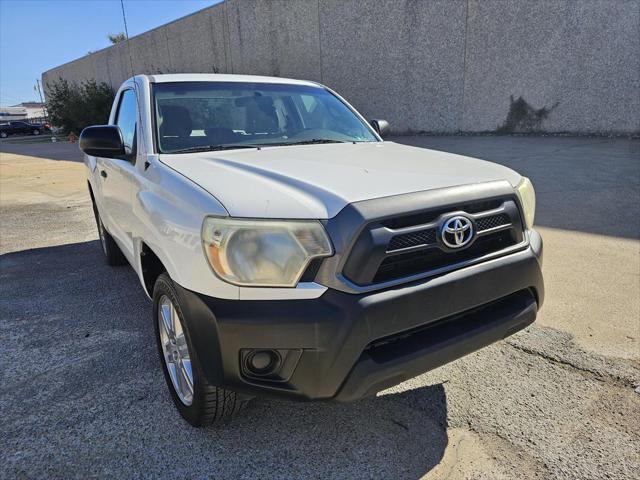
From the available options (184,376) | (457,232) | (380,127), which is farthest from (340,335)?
(380,127)

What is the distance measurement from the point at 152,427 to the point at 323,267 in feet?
4.29

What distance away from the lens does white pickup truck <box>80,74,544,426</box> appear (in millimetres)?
1722

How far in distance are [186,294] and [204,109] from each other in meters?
1.58

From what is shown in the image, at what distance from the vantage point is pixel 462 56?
46.4 ft

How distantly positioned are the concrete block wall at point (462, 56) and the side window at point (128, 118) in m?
12.2

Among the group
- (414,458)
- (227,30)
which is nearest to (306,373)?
(414,458)

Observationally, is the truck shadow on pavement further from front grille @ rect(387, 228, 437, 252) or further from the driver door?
front grille @ rect(387, 228, 437, 252)

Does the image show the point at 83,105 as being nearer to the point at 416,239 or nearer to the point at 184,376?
the point at 184,376

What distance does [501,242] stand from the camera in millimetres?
2227

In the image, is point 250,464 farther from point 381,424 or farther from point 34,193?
point 34,193

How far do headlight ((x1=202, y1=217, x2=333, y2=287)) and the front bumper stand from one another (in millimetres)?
98

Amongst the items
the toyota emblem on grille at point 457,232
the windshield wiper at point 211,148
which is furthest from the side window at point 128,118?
the toyota emblem on grille at point 457,232

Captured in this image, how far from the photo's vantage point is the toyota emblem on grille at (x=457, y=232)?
75.4 inches

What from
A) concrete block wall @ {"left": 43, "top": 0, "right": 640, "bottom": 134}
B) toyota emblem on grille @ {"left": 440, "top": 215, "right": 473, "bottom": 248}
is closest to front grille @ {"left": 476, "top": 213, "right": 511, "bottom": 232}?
toyota emblem on grille @ {"left": 440, "top": 215, "right": 473, "bottom": 248}
